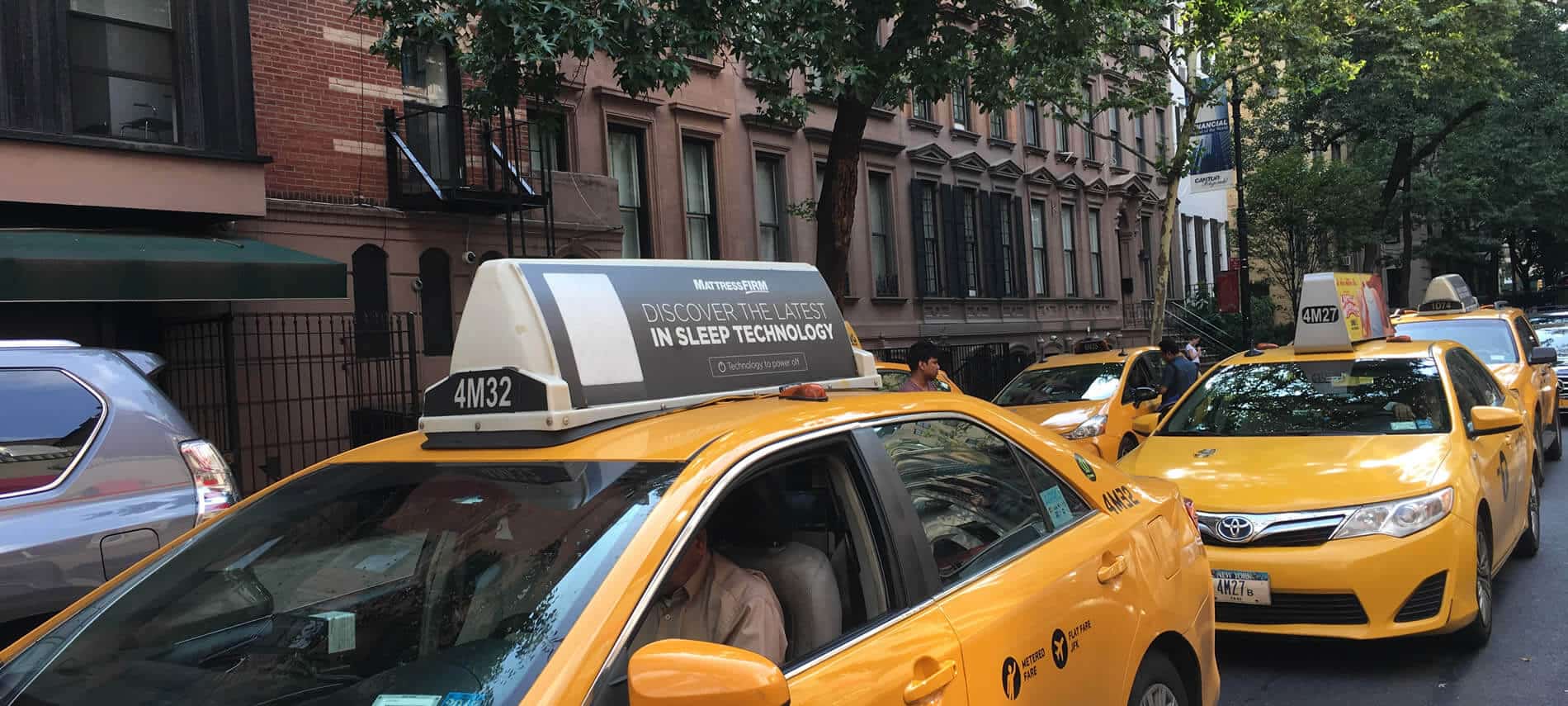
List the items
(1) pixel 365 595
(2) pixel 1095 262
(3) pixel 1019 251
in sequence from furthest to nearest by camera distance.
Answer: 1. (2) pixel 1095 262
2. (3) pixel 1019 251
3. (1) pixel 365 595

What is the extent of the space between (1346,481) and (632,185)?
13.3 metres

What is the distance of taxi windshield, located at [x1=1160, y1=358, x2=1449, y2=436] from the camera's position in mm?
6539

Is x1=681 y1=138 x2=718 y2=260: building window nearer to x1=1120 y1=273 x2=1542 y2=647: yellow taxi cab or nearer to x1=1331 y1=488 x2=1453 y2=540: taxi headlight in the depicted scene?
x1=1120 y1=273 x2=1542 y2=647: yellow taxi cab

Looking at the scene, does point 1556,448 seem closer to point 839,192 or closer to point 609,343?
point 839,192

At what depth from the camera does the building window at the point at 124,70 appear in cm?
1070

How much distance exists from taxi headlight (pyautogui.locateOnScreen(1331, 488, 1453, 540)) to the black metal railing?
28.9ft

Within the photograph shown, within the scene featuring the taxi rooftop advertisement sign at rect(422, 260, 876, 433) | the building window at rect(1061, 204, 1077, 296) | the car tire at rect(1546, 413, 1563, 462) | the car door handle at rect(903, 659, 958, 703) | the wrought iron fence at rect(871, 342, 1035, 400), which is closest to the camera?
the car door handle at rect(903, 659, 958, 703)

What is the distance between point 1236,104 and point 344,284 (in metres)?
16.1

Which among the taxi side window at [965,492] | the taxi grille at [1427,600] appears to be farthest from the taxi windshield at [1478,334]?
the taxi side window at [965,492]

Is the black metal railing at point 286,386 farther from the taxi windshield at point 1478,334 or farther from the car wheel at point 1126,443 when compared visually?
the taxi windshield at point 1478,334

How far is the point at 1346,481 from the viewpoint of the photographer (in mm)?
5664

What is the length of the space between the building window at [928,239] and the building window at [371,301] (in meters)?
12.4

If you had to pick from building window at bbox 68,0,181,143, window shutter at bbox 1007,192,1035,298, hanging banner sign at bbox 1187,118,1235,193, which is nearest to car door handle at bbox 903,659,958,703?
building window at bbox 68,0,181,143

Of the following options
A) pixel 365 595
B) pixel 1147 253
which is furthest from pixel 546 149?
pixel 1147 253
